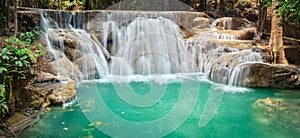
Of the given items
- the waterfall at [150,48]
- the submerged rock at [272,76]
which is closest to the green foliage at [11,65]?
the waterfall at [150,48]

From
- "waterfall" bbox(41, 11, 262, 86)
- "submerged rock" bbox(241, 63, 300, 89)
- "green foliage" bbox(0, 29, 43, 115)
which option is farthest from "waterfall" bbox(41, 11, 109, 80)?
"submerged rock" bbox(241, 63, 300, 89)

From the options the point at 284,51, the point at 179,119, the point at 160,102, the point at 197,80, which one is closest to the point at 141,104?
the point at 160,102

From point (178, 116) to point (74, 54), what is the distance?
4.71 meters

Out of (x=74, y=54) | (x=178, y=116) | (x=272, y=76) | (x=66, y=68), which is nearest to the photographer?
(x=178, y=116)

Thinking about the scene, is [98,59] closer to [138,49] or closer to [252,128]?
[138,49]

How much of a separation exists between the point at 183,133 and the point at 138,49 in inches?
243

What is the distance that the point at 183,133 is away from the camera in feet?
14.3

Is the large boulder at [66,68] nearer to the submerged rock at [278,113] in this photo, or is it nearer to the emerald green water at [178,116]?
the emerald green water at [178,116]

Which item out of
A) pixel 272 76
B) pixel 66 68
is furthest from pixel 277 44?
pixel 66 68

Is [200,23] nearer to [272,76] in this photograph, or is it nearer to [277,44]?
[277,44]

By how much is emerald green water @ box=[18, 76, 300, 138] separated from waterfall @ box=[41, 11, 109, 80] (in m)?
1.01

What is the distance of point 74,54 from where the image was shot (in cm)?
819

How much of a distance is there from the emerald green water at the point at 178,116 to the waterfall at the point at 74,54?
1.01 meters

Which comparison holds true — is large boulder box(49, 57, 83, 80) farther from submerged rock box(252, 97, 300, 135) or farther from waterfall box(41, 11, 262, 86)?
submerged rock box(252, 97, 300, 135)
